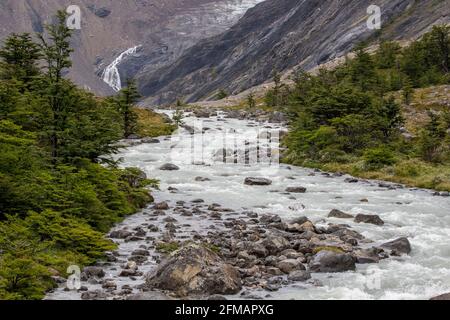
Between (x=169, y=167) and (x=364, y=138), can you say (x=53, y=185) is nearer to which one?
(x=169, y=167)

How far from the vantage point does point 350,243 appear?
802 inches

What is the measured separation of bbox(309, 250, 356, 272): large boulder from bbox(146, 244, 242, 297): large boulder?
3.08 meters

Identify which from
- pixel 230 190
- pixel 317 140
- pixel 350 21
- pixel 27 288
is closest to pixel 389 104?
pixel 317 140

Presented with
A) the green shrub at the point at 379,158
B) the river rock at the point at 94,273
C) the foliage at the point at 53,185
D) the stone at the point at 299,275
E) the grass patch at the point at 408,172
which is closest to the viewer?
the foliage at the point at 53,185

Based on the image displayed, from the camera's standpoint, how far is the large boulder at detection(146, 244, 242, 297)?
14.3 m

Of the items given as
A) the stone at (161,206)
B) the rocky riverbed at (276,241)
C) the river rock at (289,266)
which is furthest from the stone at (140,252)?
the stone at (161,206)

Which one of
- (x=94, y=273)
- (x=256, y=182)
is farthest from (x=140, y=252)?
(x=256, y=182)

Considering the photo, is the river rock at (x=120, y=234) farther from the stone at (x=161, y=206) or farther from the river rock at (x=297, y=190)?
the river rock at (x=297, y=190)

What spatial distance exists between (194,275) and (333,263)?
5249mm

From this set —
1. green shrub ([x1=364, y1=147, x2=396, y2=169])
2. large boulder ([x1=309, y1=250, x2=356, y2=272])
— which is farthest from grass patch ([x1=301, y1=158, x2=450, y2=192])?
large boulder ([x1=309, y1=250, x2=356, y2=272])

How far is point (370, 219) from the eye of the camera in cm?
2448

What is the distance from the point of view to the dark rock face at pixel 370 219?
24.3 metres

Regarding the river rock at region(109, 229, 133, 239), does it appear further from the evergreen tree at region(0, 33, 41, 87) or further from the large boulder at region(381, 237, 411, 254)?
the evergreen tree at region(0, 33, 41, 87)

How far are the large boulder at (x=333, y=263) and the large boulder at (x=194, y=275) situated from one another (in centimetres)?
308
